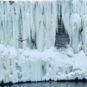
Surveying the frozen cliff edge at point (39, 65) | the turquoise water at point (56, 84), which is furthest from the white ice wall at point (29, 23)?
the turquoise water at point (56, 84)

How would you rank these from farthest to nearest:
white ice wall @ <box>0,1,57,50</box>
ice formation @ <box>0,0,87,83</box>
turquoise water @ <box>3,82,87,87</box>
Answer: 1. white ice wall @ <box>0,1,57,50</box>
2. ice formation @ <box>0,0,87,83</box>
3. turquoise water @ <box>3,82,87,87</box>

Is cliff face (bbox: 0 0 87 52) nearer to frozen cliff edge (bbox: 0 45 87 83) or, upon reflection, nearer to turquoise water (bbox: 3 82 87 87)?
frozen cliff edge (bbox: 0 45 87 83)

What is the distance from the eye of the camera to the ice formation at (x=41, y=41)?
26391mm

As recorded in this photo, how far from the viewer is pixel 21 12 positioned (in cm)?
2731

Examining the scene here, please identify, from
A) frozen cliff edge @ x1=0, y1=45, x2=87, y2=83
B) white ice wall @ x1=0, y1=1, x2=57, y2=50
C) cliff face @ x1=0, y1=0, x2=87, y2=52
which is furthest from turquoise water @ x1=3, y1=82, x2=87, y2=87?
white ice wall @ x1=0, y1=1, x2=57, y2=50

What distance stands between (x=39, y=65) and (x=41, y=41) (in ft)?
5.11

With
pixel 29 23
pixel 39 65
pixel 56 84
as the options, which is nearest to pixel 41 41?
pixel 29 23

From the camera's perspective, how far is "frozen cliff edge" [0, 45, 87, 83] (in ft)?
85.3

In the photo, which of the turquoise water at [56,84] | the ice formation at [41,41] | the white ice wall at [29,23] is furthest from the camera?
the white ice wall at [29,23]

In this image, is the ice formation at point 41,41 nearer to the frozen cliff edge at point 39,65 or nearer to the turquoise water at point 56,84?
the frozen cliff edge at point 39,65

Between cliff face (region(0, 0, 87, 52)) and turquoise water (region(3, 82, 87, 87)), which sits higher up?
cliff face (region(0, 0, 87, 52))

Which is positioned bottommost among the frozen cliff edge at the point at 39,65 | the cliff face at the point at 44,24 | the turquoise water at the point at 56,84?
the turquoise water at the point at 56,84

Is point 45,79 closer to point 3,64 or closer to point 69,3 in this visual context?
point 3,64

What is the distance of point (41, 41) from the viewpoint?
27.5m
